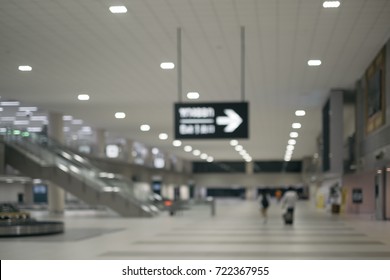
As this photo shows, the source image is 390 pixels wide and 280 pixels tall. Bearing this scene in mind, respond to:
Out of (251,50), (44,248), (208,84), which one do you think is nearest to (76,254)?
(44,248)

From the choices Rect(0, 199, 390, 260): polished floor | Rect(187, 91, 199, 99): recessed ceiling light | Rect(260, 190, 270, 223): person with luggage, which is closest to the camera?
Rect(0, 199, 390, 260): polished floor

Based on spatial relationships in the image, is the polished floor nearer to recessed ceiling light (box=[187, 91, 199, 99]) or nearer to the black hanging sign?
the black hanging sign

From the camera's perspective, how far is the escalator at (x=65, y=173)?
1383 inches

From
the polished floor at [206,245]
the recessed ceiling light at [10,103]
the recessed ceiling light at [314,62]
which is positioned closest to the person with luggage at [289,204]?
the polished floor at [206,245]

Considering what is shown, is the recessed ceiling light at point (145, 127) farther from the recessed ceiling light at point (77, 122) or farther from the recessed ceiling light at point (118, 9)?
the recessed ceiling light at point (118, 9)

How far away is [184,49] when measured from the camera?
21.4 m

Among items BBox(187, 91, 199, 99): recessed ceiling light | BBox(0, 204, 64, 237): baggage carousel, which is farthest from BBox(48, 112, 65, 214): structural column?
BBox(0, 204, 64, 237): baggage carousel

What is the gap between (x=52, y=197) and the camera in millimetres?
39625

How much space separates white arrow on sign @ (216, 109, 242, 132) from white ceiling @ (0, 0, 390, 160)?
2.52 m

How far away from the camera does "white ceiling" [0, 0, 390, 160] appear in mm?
16984

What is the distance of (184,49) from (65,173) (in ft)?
51.9

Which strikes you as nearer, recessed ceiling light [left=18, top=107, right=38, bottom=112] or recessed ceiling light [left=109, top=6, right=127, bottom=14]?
recessed ceiling light [left=109, top=6, right=127, bottom=14]

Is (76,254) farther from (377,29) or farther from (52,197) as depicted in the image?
(52,197)

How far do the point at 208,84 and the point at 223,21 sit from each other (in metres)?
10.1
